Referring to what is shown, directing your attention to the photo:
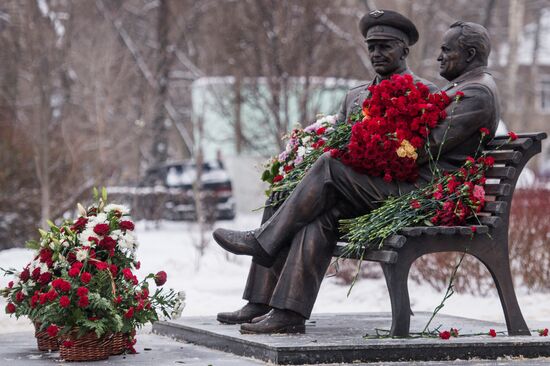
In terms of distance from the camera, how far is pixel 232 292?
42.2ft

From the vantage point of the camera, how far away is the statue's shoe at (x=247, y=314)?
7609mm

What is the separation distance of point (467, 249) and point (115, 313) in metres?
2.00

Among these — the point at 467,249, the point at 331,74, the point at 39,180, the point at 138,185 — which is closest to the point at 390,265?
the point at 467,249

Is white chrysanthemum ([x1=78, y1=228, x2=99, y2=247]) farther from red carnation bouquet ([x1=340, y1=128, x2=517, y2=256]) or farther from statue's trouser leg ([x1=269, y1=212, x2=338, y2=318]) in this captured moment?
red carnation bouquet ([x1=340, y1=128, x2=517, y2=256])

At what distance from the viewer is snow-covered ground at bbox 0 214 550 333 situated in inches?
427

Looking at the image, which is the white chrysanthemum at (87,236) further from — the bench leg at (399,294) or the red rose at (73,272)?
the bench leg at (399,294)

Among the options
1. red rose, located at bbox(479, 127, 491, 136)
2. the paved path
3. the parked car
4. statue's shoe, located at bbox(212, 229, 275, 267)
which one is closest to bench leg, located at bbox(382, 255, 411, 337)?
the paved path

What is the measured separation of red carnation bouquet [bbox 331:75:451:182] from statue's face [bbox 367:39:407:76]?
1.33 ft

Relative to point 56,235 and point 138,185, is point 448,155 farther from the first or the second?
point 138,185

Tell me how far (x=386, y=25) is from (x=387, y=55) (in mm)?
188

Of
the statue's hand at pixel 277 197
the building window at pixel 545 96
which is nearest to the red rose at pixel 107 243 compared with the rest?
the statue's hand at pixel 277 197

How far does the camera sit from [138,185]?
23.1 m

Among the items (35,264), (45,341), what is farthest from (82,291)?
(45,341)

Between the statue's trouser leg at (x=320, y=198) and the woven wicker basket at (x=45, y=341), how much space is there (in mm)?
1332
